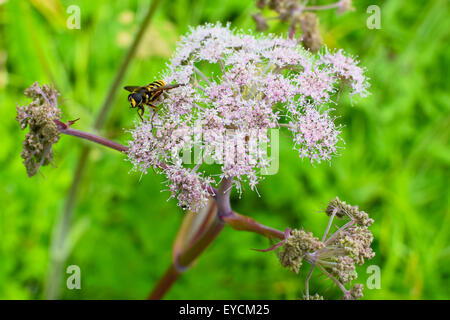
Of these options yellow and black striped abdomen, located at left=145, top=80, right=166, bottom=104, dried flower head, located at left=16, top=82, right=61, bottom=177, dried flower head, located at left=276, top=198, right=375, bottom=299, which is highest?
yellow and black striped abdomen, located at left=145, top=80, right=166, bottom=104

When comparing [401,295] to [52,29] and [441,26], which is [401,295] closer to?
[441,26]

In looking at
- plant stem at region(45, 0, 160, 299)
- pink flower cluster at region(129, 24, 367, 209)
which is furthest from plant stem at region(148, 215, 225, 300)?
plant stem at region(45, 0, 160, 299)

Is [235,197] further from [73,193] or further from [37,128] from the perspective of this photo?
[37,128]

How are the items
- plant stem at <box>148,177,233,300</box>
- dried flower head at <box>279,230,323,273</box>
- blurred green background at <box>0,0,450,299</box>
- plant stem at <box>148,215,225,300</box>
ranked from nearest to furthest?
1. dried flower head at <box>279,230,323,273</box>
2. plant stem at <box>148,177,233,300</box>
3. plant stem at <box>148,215,225,300</box>
4. blurred green background at <box>0,0,450,299</box>

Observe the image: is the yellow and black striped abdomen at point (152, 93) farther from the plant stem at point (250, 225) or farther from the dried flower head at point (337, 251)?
the dried flower head at point (337, 251)

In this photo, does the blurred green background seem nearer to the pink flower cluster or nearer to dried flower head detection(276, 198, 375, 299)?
the pink flower cluster

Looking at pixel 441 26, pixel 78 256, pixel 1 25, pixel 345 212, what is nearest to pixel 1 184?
pixel 78 256

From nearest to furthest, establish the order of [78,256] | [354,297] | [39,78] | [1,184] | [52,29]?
1. [354,297]
2. [1,184]
3. [78,256]
4. [39,78]
5. [52,29]

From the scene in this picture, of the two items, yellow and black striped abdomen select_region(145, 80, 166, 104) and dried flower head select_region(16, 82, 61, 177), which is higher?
yellow and black striped abdomen select_region(145, 80, 166, 104)
